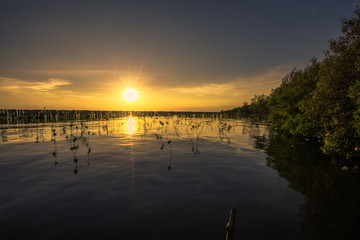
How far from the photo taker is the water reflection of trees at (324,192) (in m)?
7.73

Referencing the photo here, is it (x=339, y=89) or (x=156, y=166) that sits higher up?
(x=339, y=89)

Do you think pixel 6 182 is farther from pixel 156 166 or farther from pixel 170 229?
pixel 170 229

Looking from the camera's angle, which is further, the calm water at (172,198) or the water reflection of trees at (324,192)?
the water reflection of trees at (324,192)

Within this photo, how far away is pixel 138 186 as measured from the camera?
11.5 meters

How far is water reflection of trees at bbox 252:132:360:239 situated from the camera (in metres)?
7.73

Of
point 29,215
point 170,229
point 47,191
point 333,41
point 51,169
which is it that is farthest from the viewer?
point 333,41

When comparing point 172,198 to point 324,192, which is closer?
point 172,198

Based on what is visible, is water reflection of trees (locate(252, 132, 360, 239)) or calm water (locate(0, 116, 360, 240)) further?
water reflection of trees (locate(252, 132, 360, 239))

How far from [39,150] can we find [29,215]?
15508mm

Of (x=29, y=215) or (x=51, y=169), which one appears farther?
(x=51, y=169)

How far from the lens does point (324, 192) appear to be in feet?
36.2

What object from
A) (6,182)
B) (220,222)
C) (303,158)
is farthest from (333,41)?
(6,182)

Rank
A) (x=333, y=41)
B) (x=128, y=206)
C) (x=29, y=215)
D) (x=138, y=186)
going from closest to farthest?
(x=29, y=215) < (x=128, y=206) < (x=138, y=186) < (x=333, y=41)

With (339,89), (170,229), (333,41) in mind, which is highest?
(333,41)
